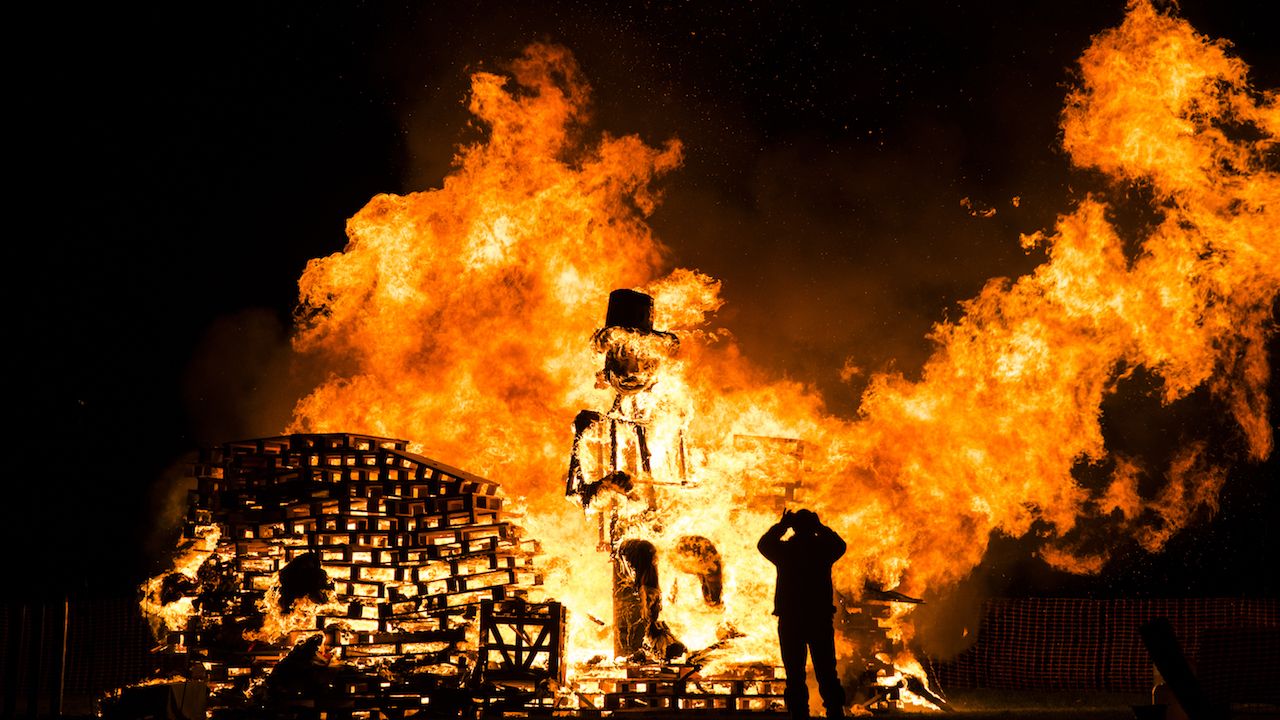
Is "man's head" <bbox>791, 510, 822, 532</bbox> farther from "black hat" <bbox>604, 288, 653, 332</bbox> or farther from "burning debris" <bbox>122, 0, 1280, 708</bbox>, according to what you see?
"black hat" <bbox>604, 288, 653, 332</bbox>

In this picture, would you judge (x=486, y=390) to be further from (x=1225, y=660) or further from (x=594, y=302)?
(x=1225, y=660)

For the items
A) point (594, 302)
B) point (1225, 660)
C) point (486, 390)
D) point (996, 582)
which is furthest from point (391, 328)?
point (1225, 660)

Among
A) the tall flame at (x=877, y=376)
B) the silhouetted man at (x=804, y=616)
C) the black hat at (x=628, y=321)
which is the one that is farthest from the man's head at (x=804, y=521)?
the black hat at (x=628, y=321)

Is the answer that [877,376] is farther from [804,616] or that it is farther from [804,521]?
[804,616]

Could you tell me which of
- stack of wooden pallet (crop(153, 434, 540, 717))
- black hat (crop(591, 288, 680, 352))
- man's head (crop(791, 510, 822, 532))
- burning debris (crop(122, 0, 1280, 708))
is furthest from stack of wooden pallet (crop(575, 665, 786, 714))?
black hat (crop(591, 288, 680, 352))

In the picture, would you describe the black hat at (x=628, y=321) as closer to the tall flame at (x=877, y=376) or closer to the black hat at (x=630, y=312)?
the black hat at (x=630, y=312)

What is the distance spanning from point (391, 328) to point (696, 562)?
7450 mm

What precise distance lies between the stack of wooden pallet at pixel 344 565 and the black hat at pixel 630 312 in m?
2.39

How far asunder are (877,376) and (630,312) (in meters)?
4.70

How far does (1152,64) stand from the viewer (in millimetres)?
15211

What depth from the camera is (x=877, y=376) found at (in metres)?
16.3

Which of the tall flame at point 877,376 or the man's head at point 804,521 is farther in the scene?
the tall flame at point 877,376

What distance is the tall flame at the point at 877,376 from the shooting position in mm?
14602

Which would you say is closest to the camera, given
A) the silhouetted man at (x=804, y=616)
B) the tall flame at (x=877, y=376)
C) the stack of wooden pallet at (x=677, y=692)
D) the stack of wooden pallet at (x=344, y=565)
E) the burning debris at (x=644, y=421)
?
the silhouetted man at (x=804, y=616)
